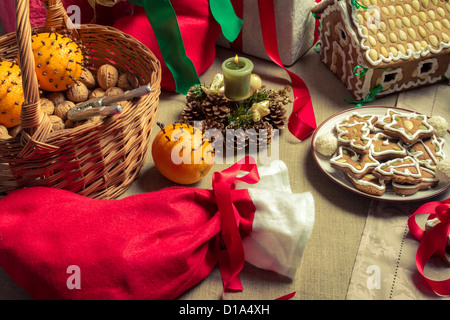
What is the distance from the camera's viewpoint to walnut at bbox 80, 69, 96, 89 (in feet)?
3.12

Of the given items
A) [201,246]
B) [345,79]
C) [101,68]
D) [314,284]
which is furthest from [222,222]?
[345,79]

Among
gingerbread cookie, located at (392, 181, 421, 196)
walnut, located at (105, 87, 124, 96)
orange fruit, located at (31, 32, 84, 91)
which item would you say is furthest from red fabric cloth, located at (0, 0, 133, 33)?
gingerbread cookie, located at (392, 181, 421, 196)

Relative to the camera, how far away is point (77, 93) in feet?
2.99

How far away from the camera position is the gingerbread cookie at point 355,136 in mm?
897

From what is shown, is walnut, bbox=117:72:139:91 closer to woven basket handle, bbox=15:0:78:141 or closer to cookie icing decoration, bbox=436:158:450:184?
woven basket handle, bbox=15:0:78:141

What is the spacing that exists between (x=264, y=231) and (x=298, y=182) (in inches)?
8.4

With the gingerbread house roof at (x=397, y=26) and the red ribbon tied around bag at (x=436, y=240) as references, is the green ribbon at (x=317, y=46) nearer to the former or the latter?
the gingerbread house roof at (x=397, y=26)

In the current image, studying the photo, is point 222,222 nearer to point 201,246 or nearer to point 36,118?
point 201,246

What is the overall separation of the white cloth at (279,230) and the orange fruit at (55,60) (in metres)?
0.44

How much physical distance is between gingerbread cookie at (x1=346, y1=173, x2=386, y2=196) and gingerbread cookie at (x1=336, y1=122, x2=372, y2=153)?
59 mm

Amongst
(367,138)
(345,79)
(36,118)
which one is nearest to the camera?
(36,118)

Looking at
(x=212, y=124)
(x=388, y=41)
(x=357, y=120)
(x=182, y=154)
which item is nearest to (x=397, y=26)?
(x=388, y=41)

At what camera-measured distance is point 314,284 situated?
2.50 feet

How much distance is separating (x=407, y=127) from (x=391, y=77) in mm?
236
